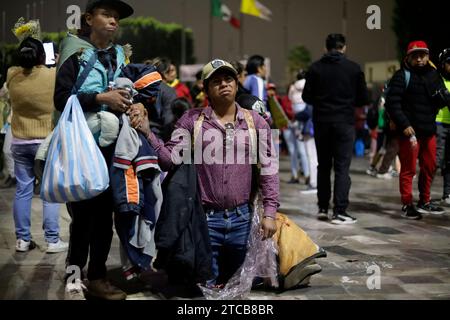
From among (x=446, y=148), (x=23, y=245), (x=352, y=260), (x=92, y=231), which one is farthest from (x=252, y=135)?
(x=446, y=148)

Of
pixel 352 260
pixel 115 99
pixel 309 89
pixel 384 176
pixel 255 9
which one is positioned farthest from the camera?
pixel 255 9

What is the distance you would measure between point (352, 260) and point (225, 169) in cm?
179

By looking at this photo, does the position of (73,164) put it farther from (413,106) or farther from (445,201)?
(445,201)

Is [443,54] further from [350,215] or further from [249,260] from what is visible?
[249,260]

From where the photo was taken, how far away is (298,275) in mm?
4961

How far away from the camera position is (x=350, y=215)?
8.56 metres

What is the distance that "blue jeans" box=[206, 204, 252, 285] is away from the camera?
4926mm

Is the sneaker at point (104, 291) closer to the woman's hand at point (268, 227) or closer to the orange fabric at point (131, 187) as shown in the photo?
the orange fabric at point (131, 187)

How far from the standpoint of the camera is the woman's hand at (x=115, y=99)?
4.40 m

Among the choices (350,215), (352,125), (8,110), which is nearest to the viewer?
(352,125)

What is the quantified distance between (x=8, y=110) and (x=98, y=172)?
632cm

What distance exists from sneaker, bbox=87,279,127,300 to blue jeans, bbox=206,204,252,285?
0.67 meters

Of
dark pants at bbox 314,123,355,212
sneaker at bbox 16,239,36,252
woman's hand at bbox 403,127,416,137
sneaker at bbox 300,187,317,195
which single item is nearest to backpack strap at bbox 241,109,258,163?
sneaker at bbox 16,239,36,252
